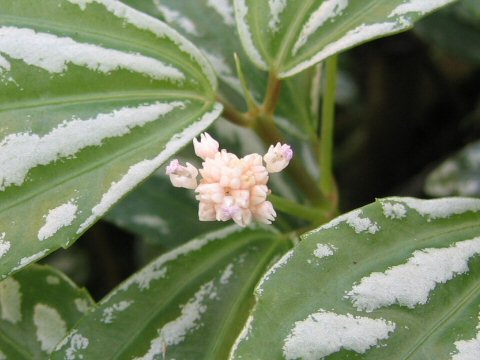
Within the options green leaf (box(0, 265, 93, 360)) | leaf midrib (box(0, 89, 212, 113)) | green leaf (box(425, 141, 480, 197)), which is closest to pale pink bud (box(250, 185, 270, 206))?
leaf midrib (box(0, 89, 212, 113))

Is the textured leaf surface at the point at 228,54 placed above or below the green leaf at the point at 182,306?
above

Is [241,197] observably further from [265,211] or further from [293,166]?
[293,166]

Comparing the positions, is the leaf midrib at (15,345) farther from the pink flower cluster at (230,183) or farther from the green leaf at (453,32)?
the green leaf at (453,32)

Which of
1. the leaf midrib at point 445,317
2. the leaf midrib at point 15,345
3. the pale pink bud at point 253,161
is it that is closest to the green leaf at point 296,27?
the pale pink bud at point 253,161

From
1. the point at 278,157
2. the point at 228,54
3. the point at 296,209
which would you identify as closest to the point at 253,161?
the point at 278,157

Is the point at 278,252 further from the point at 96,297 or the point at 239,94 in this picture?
the point at 96,297

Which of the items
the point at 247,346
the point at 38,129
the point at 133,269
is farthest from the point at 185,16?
the point at 133,269
